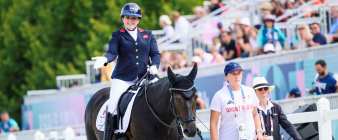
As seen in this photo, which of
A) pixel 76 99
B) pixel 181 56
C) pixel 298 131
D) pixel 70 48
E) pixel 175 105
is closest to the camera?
pixel 175 105

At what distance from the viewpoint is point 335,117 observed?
1814 cm

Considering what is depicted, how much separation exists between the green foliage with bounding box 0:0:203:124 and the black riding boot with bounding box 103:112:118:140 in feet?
85.7

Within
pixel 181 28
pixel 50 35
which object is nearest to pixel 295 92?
pixel 181 28

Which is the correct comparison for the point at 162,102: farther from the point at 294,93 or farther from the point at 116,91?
the point at 294,93

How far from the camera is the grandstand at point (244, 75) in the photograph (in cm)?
2131

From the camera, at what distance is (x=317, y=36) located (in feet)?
84.0

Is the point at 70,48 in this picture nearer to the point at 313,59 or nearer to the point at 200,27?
the point at 200,27

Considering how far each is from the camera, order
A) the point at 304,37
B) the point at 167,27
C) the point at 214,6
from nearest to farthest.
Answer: the point at 304,37 < the point at 214,6 < the point at 167,27

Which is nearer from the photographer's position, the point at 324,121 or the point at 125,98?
the point at 125,98

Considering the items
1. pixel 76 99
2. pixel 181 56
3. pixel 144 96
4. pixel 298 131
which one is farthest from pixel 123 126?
pixel 76 99

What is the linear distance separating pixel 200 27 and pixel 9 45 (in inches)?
774

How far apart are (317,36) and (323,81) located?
333 cm

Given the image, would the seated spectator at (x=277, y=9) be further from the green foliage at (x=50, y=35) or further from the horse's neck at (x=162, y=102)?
the green foliage at (x=50, y=35)

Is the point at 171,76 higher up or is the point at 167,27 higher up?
the point at 167,27
